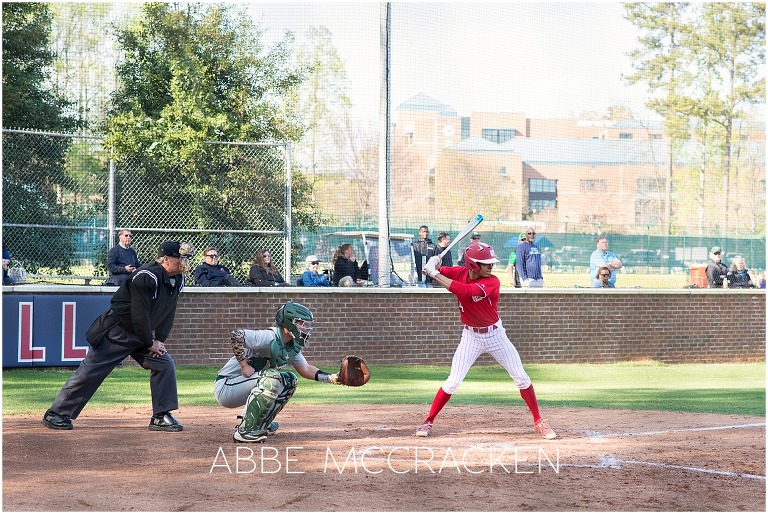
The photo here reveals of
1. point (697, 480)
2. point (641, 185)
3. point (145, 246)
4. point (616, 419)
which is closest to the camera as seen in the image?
point (697, 480)

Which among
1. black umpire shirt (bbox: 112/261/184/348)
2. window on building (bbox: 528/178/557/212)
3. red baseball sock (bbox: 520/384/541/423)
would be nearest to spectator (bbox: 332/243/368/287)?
black umpire shirt (bbox: 112/261/184/348)

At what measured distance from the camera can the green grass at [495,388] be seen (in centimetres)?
1059

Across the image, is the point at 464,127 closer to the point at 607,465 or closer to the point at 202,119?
the point at 202,119

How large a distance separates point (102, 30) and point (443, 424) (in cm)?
1560

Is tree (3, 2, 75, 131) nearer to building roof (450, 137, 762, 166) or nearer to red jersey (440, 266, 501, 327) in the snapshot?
building roof (450, 137, 762, 166)

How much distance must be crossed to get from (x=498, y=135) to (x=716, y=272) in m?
7.31

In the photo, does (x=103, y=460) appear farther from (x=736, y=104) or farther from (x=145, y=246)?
(x=736, y=104)

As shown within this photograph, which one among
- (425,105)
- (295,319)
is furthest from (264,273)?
(295,319)

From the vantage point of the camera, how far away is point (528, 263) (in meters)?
15.6

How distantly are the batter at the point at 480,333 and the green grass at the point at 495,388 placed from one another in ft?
8.43

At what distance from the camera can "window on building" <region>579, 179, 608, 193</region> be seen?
2453 centimetres

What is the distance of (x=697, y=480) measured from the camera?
6.54m

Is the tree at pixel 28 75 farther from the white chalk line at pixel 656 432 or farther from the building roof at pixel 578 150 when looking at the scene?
the white chalk line at pixel 656 432

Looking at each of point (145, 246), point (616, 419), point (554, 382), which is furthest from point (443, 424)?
point (145, 246)
